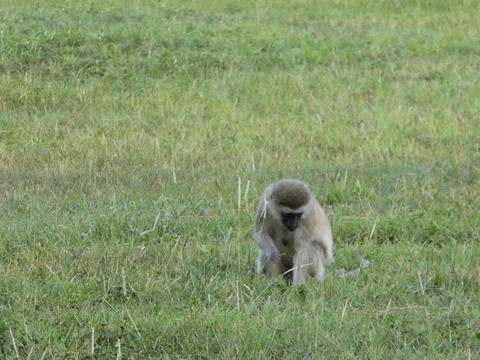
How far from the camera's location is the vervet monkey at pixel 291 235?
723cm

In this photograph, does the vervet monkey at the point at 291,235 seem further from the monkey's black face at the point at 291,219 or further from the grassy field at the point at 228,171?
the grassy field at the point at 228,171

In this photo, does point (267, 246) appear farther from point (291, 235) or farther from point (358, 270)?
point (358, 270)

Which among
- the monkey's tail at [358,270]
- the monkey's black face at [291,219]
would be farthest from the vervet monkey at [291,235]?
the monkey's tail at [358,270]

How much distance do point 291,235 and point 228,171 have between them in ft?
9.34

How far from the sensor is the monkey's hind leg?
23.6 feet

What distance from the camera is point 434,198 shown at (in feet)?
30.3

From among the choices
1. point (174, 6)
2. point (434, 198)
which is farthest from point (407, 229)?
point (174, 6)

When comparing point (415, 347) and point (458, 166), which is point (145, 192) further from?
point (415, 347)

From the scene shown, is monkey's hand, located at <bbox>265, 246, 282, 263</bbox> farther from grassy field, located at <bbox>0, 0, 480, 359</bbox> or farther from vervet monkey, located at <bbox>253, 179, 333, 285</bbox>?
grassy field, located at <bbox>0, 0, 480, 359</bbox>

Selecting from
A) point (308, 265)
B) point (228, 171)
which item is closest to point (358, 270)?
point (308, 265)

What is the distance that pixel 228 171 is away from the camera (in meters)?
10.3

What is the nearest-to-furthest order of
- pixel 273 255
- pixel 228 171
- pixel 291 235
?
1. pixel 273 255
2. pixel 291 235
3. pixel 228 171

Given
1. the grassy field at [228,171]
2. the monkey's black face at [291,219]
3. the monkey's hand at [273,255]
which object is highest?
the monkey's black face at [291,219]

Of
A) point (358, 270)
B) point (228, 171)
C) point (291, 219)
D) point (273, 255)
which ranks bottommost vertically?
point (228, 171)
